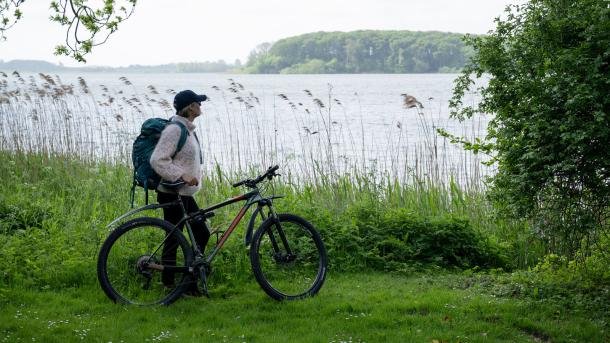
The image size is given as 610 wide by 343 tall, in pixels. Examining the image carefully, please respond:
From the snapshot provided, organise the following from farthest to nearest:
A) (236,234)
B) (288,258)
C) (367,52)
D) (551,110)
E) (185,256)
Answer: (367,52) < (236,234) < (288,258) < (185,256) < (551,110)

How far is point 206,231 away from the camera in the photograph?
652 centimetres

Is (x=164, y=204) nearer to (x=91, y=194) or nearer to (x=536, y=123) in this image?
(x=536, y=123)

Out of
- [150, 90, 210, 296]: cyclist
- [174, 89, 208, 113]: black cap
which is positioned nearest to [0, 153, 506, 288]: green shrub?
[150, 90, 210, 296]: cyclist

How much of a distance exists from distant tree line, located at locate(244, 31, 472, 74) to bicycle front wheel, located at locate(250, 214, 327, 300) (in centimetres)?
4592

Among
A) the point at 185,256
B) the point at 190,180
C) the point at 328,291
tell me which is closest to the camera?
the point at 190,180

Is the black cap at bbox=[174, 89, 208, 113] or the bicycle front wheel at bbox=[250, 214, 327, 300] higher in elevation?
the black cap at bbox=[174, 89, 208, 113]

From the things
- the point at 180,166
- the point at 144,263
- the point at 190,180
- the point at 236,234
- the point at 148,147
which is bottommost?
the point at 236,234

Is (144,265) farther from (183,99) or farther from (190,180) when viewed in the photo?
(183,99)

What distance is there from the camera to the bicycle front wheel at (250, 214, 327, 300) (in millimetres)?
6398

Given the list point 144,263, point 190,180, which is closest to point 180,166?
point 190,180

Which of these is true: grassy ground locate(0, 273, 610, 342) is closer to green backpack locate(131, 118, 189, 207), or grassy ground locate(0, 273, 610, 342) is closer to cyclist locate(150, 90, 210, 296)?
cyclist locate(150, 90, 210, 296)

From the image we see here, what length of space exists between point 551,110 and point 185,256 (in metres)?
3.46

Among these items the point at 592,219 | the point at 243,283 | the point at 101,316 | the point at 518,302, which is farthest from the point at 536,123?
the point at 101,316

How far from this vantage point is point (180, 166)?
6.18m
